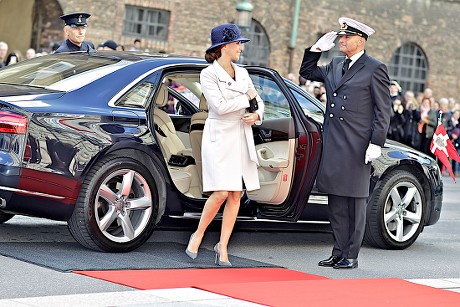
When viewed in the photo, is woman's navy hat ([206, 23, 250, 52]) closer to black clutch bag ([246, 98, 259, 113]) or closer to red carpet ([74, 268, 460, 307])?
black clutch bag ([246, 98, 259, 113])

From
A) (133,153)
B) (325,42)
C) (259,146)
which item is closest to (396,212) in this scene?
(259,146)

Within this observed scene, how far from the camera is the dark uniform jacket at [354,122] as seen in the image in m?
9.78

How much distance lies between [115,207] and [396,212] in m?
2.99

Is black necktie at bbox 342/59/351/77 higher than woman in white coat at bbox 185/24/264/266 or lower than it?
higher

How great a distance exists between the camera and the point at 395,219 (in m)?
11.3

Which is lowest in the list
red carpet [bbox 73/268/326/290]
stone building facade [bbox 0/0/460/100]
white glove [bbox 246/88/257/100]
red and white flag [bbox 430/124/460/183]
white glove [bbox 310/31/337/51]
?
stone building facade [bbox 0/0/460/100]

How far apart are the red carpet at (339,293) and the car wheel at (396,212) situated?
2012 mm

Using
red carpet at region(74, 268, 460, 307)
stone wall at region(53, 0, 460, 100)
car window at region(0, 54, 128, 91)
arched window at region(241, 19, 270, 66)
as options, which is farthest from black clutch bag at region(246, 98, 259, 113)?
arched window at region(241, 19, 270, 66)

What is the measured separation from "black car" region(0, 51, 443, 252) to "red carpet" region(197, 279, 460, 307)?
1.36 m

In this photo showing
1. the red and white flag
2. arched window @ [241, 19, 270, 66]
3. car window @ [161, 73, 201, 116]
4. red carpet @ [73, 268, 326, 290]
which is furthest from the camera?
arched window @ [241, 19, 270, 66]

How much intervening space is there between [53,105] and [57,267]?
124 centimetres

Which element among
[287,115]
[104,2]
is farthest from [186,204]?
[104,2]

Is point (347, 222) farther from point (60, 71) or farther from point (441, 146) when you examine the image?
point (441, 146)

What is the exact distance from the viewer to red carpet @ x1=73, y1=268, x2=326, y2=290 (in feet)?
27.1
